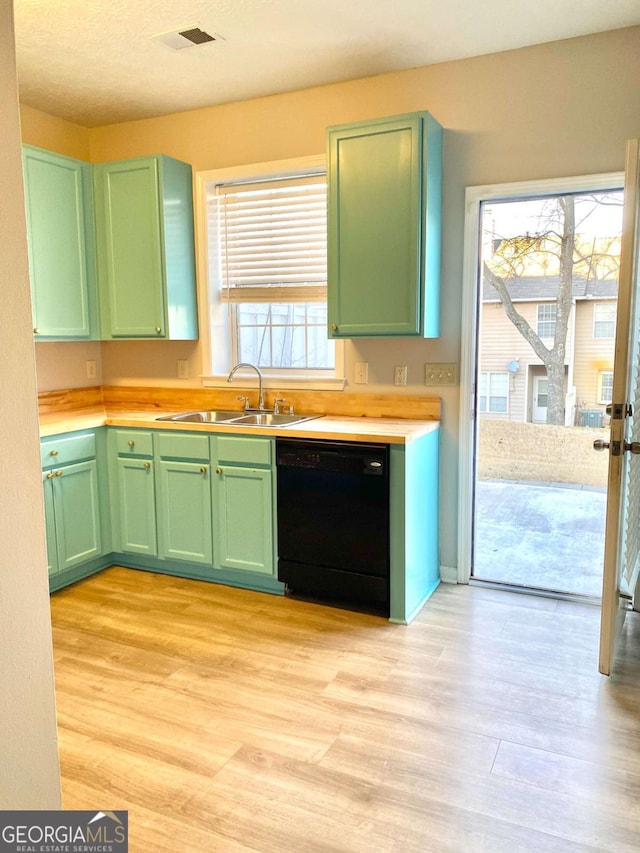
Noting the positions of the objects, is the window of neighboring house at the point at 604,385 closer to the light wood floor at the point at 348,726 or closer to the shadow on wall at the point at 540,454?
the shadow on wall at the point at 540,454

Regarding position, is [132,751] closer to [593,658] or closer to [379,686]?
[379,686]

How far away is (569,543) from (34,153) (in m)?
3.75

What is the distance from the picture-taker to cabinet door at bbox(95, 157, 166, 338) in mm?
3717

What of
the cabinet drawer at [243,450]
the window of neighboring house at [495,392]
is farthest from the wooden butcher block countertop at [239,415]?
the window of neighboring house at [495,392]

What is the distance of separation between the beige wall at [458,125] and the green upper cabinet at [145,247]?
13.0 inches

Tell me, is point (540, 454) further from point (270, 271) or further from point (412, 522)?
point (270, 271)

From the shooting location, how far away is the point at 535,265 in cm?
343

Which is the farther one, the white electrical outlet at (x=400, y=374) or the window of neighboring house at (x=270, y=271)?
the window of neighboring house at (x=270, y=271)

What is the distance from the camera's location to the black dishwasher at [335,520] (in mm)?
3006

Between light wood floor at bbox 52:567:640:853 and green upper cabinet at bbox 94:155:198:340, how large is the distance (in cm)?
166

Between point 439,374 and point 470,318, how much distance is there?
0.33 meters

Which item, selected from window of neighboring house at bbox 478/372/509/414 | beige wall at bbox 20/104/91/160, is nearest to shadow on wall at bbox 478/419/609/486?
window of neighboring house at bbox 478/372/509/414

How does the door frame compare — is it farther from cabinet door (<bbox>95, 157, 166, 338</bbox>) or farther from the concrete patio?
cabinet door (<bbox>95, 157, 166, 338</bbox>)

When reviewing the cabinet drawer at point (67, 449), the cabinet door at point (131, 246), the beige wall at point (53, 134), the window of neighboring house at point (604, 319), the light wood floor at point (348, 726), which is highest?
the beige wall at point (53, 134)
